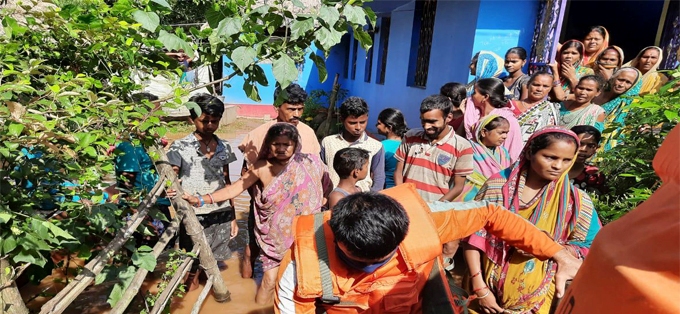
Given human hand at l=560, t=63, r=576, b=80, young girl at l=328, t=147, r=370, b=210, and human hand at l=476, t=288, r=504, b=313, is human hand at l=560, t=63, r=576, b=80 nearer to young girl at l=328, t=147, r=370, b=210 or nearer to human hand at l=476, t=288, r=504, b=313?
young girl at l=328, t=147, r=370, b=210

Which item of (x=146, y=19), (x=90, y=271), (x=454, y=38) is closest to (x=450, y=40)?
(x=454, y=38)

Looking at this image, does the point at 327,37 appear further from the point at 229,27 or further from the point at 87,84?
the point at 87,84

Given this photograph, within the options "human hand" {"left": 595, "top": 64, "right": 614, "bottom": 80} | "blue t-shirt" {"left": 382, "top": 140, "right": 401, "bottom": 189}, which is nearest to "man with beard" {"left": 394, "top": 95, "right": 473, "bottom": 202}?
"blue t-shirt" {"left": 382, "top": 140, "right": 401, "bottom": 189}

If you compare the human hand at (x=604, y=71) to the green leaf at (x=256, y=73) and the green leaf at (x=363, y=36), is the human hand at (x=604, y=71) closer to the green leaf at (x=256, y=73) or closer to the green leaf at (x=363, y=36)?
the green leaf at (x=363, y=36)

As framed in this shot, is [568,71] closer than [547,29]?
Yes

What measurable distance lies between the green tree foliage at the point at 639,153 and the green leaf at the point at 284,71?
1735 millimetres

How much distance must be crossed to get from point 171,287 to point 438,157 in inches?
80.5

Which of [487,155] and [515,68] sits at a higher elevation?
[515,68]

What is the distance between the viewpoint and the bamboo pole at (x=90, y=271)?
58.1 inches

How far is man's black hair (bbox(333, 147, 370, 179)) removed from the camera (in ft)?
8.23

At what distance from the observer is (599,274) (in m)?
0.71

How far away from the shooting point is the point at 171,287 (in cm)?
227

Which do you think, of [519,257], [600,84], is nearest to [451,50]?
[600,84]

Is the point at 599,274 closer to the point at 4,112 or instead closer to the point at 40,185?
the point at 4,112
